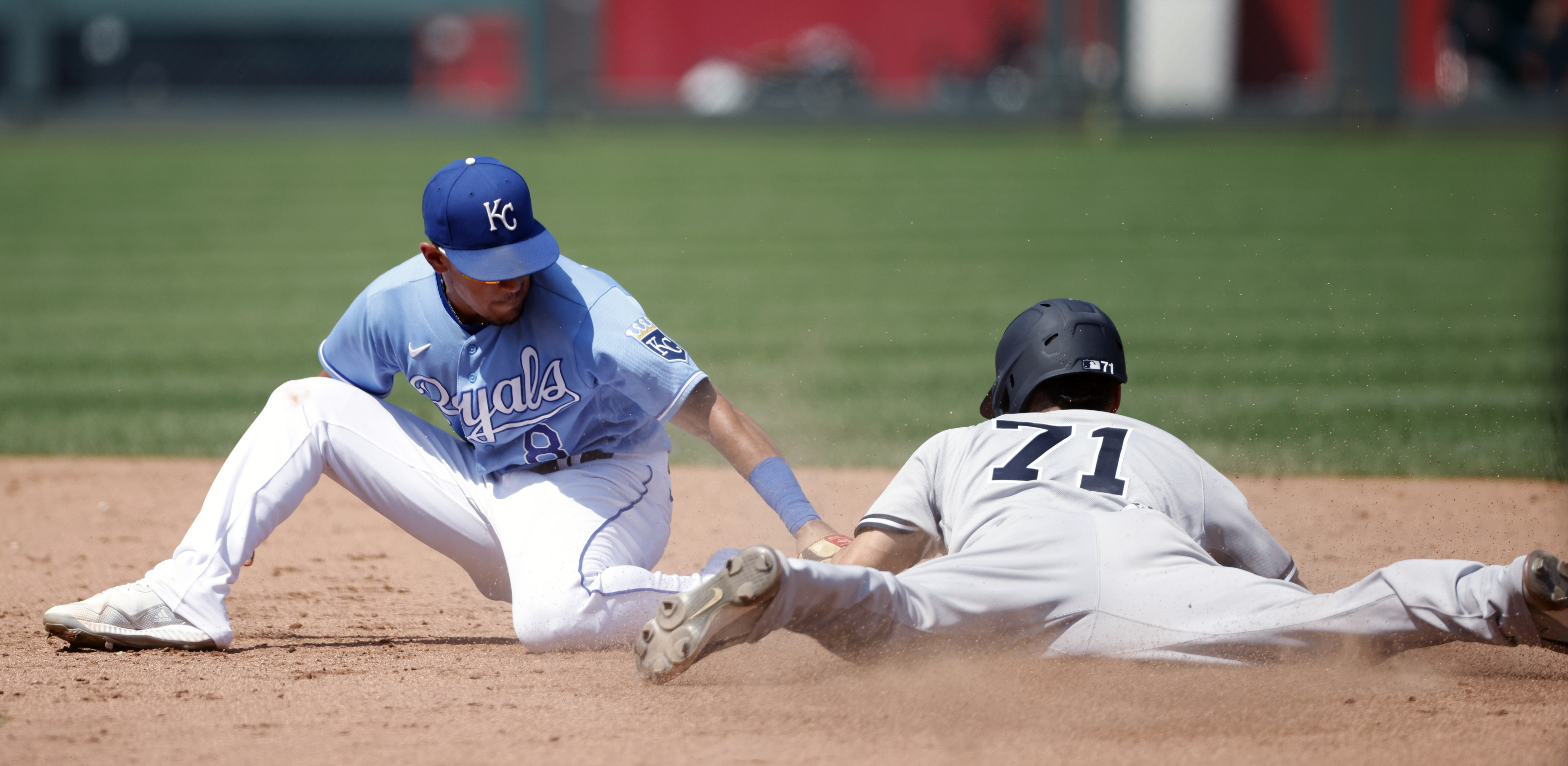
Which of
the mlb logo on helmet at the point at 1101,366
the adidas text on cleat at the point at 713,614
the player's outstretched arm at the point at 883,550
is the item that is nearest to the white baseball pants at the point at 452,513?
the player's outstretched arm at the point at 883,550

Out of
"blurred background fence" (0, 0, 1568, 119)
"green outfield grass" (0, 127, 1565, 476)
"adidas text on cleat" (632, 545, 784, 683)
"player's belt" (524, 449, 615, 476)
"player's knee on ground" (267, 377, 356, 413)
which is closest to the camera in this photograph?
"adidas text on cleat" (632, 545, 784, 683)

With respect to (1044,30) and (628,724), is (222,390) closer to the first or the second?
(628,724)

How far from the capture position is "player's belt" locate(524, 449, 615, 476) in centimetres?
347

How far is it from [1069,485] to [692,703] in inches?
36.1

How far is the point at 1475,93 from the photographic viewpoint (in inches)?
736

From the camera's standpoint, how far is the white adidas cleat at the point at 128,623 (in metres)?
3.19

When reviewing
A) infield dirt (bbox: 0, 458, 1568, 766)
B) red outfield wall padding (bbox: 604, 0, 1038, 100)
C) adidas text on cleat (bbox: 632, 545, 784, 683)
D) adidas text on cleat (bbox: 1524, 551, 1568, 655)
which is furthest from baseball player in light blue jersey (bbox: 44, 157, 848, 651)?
red outfield wall padding (bbox: 604, 0, 1038, 100)

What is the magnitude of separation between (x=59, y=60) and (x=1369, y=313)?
19934mm

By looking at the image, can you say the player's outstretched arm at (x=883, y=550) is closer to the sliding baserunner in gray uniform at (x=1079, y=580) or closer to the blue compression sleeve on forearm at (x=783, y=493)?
the sliding baserunner in gray uniform at (x=1079, y=580)

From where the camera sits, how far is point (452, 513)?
3.40 meters

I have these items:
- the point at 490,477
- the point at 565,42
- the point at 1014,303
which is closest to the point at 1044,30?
the point at 565,42

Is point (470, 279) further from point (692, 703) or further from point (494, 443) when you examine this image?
point (692, 703)

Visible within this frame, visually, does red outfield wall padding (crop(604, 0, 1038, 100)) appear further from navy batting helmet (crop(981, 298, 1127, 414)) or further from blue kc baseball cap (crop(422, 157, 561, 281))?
blue kc baseball cap (crop(422, 157, 561, 281))

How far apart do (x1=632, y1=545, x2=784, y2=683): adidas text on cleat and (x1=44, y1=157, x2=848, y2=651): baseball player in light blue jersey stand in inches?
18.7
